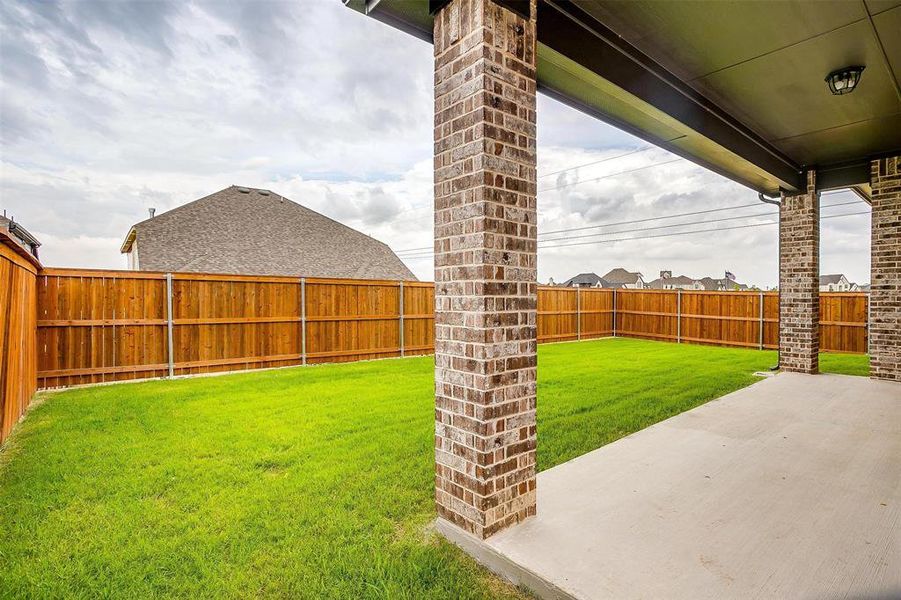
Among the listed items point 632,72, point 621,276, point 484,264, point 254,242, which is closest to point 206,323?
point 484,264

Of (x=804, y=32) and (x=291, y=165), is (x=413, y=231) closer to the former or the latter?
(x=291, y=165)

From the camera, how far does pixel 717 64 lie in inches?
140

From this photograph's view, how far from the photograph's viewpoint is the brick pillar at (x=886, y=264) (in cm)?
600

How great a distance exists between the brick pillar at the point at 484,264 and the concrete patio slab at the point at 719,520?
300 millimetres

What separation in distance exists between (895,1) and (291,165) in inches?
670

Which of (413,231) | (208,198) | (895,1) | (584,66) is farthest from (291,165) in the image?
(413,231)

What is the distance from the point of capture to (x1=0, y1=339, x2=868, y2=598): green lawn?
2.03 meters

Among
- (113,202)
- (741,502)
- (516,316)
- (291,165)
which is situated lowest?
(741,502)

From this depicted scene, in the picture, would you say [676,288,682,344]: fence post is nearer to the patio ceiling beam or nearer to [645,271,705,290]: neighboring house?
the patio ceiling beam

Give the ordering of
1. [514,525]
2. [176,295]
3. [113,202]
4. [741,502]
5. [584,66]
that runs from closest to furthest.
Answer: [514,525] → [741,502] → [584,66] → [176,295] → [113,202]

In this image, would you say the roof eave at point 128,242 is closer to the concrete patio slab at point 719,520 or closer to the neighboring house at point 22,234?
the neighboring house at point 22,234

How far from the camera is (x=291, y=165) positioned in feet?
55.3

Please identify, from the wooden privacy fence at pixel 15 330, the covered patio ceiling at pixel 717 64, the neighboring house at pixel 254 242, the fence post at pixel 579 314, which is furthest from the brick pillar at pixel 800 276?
the neighboring house at pixel 254 242

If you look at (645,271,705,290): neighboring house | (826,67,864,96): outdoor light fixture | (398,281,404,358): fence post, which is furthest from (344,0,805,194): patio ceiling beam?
(645,271,705,290): neighboring house
